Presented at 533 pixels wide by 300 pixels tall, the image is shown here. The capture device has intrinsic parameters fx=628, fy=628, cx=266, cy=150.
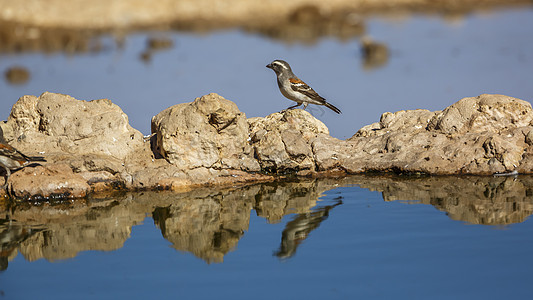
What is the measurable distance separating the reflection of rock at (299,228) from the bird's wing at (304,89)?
14.0 ft

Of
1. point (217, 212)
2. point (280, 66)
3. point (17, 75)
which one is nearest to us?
point (217, 212)

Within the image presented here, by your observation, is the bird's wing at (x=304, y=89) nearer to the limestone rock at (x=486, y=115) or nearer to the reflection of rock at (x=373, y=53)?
the limestone rock at (x=486, y=115)

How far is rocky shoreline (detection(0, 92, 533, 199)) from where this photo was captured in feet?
45.3

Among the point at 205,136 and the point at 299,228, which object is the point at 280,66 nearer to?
the point at 205,136

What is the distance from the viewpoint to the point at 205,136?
46.5 feet

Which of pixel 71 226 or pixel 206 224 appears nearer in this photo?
pixel 71 226

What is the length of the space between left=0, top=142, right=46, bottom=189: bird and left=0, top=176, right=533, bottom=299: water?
3.30 feet

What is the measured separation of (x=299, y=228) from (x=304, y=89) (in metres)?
5.80

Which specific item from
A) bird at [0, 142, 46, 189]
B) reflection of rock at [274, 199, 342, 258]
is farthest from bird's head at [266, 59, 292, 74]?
bird at [0, 142, 46, 189]

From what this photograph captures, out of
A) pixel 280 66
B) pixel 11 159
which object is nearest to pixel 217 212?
pixel 11 159

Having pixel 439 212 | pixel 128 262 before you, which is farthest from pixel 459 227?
pixel 128 262

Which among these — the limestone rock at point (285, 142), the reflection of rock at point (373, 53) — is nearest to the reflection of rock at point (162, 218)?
the limestone rock at point (285, 142)

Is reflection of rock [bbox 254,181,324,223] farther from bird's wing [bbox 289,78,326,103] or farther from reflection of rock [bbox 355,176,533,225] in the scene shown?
bird's wing [bbox 289,78,326,103]

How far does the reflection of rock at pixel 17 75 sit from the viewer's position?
2860cm
